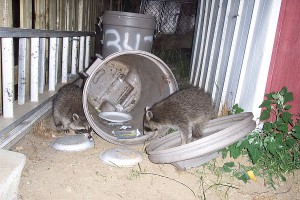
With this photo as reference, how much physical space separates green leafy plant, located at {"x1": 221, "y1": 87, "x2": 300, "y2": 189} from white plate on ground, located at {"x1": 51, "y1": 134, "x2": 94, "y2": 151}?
197 cm

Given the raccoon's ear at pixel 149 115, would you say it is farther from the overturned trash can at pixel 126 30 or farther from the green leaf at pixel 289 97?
the overturned trash can at pixel 126 30

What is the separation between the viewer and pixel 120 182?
3.25 meters

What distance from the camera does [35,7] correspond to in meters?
4.58

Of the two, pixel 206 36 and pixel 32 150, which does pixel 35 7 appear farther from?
pixel 206 36

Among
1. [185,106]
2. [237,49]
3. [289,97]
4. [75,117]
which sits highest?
[237,49]

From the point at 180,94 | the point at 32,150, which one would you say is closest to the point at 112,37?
the point at 180,94

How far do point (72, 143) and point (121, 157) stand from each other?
2.68ft

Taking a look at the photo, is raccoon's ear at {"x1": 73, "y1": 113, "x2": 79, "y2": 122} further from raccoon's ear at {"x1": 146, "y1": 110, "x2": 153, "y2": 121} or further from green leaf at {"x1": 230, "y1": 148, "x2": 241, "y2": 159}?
green leaf at {"x1": 230, "y1": 148, "x2": 241, "y2": 159}

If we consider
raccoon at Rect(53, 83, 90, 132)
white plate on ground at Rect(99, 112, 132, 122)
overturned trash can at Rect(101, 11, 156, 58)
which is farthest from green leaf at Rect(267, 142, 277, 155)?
overturned trash can at Rect(101, 11, 156, 58)

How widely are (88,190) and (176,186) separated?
102 centimetres

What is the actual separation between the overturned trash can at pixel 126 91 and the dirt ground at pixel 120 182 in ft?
3.16

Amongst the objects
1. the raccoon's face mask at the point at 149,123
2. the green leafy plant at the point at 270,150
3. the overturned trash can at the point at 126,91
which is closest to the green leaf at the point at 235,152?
the green leafy plant at the point at 270,150

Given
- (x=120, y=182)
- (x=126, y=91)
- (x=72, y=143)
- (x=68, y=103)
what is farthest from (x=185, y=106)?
(x=68, y=103)

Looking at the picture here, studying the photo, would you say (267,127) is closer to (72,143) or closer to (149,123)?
(149,123)
